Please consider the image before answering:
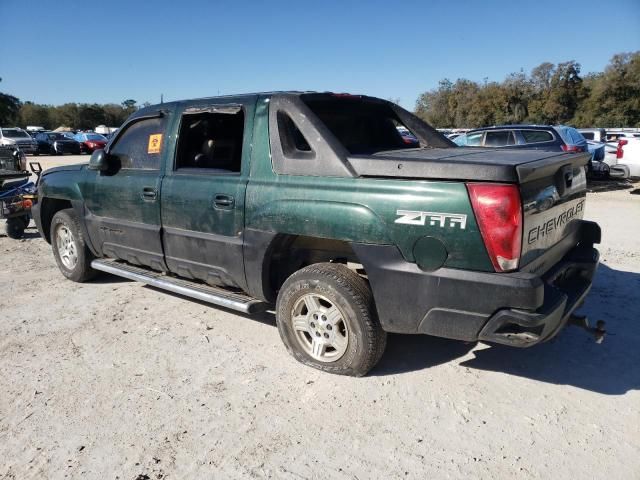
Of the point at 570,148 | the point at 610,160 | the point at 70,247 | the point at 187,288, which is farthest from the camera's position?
the point at 610,160

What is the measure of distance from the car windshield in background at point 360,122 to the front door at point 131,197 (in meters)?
1.50

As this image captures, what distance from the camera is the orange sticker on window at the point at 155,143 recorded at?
4.24 metres

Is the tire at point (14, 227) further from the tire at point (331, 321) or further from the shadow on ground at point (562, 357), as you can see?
the shadow on ground at point (562, 357)

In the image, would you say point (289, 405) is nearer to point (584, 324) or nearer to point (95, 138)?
point (584, 324)

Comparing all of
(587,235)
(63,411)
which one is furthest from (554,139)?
(63,411)

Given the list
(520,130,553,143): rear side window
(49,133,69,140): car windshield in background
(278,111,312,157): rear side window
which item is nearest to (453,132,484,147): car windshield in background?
(520,130,553,143): rear side window

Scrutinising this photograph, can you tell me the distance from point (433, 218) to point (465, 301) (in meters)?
0.49

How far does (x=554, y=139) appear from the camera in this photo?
1115 centimetres

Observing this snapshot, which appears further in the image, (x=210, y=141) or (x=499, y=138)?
(x=499, y=138)

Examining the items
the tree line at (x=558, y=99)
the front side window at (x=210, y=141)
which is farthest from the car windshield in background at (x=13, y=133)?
the tree line at (x=558, y=99)

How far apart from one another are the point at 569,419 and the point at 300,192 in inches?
82.2

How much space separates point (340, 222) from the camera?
2959 mm

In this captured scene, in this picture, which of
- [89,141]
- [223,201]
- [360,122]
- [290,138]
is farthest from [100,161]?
[89,141]

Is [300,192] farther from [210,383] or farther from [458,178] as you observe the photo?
[210,383]
